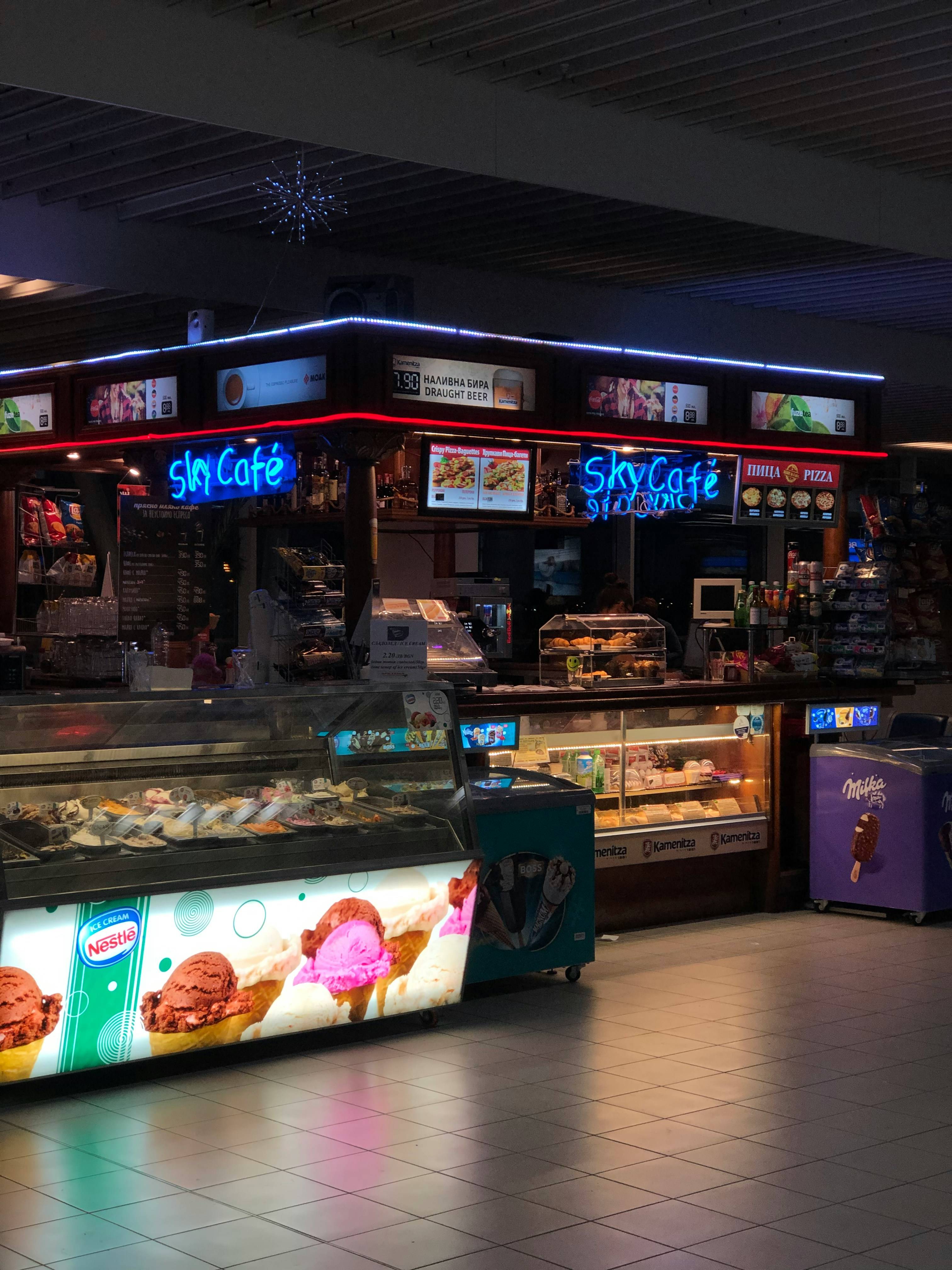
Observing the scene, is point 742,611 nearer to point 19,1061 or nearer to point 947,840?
point 947,840

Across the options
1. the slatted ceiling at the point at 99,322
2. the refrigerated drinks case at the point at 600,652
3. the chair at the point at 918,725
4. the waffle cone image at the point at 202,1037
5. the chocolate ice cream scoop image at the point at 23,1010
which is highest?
the slatted ceiling at the point at 99,322

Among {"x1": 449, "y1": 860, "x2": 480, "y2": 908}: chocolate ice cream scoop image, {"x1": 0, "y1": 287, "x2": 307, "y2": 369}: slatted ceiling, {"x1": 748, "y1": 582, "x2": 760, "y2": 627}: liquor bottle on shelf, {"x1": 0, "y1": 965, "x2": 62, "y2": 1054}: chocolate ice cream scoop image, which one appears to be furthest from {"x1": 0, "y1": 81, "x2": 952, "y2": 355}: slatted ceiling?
{"x1": 0, "y1": 965, "x2": 62, "y2": 1054}: chocolate ice cream scoop image

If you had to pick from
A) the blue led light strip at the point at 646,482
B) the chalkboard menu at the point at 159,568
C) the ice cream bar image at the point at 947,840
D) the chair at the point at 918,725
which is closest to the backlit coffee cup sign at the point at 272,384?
the chalkboard menu at the point at 159,568

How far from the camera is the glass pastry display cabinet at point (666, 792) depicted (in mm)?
7652

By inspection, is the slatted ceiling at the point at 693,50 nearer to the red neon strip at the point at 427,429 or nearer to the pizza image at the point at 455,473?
the red neon strip at the point at 427,429

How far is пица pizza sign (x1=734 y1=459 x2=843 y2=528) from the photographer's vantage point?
9.12 metres

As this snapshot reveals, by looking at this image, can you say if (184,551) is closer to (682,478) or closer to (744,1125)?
(682,478)

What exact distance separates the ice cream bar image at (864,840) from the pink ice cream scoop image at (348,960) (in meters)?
3.53

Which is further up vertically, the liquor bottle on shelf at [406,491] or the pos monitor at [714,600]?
the liquor bottle on shelf at [406,491]

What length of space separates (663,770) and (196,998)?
375 cm

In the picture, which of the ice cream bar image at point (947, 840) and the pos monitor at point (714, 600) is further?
the pos monitor at point (714, 600)

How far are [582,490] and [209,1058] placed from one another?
4501mm

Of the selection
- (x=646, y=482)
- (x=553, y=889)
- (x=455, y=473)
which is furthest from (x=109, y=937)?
(x=646, y=482)

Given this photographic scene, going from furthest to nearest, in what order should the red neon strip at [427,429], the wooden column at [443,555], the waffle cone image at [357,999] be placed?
the wooden column at [443,555], the red neon strip at [427,429], the waffle cone image at [357,999]
